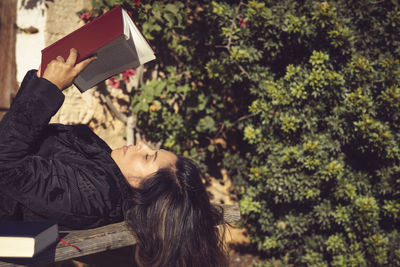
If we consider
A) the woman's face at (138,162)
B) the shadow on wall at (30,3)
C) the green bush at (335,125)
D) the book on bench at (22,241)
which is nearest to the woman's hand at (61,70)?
the woman's face at (138,162)

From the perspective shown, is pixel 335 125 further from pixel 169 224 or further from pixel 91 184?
pixel 91 184

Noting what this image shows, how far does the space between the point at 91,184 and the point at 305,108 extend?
2.29 metres

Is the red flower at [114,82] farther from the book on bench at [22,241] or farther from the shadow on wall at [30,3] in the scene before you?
the book on bench at [22,241]

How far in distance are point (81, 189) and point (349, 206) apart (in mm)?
2682

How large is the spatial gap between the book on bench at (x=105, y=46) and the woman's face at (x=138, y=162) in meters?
0.43

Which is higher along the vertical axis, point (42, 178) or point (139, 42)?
point (139, 42)

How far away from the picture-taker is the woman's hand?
1467 millimetres

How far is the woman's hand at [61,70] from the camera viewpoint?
4.81 feet

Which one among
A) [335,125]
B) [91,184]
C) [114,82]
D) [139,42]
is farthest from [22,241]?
[335,125]

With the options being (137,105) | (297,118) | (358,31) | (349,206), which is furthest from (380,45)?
(137,105)

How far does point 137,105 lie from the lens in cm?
335

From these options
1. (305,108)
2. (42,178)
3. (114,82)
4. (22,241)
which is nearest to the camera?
(22,241)

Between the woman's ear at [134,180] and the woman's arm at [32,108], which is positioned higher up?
the woman's arm at [32,108]

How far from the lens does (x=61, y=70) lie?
1.47 metres
